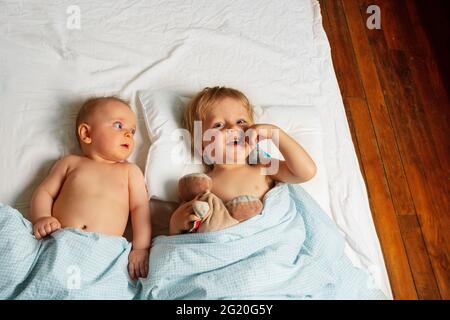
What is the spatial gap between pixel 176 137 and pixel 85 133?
24 centimetres

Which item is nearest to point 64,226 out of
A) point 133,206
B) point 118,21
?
point 133,206

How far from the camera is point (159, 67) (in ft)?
4.45

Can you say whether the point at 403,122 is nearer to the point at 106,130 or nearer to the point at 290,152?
the point at 290,152

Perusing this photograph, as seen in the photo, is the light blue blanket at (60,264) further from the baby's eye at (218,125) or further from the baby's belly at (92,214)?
the baby's eye at (218,125)

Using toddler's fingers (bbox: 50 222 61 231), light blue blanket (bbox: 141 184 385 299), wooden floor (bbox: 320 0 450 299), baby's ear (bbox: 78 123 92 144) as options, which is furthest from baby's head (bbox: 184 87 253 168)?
wooden floor (bbox: 320 0 450 299)

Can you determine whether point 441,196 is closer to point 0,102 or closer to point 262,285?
point 262,285

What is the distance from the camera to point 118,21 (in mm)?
1432

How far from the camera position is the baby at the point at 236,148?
110cm

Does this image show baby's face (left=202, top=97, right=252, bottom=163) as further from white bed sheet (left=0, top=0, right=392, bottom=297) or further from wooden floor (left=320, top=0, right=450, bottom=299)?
wooden floor (left=320, top=0, right=450, bottom=299)

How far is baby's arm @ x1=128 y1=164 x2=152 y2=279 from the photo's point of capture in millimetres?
1012

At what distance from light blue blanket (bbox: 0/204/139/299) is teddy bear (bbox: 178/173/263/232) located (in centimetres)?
19


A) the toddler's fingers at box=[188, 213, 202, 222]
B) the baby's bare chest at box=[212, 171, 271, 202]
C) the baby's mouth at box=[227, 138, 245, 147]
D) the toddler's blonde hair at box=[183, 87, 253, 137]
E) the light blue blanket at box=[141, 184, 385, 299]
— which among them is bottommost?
the light blue blanket at box=[141, 184, 385, 299]

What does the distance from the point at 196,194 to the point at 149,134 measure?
0.84ft

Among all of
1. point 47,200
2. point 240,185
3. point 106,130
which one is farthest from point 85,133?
point 240,185
